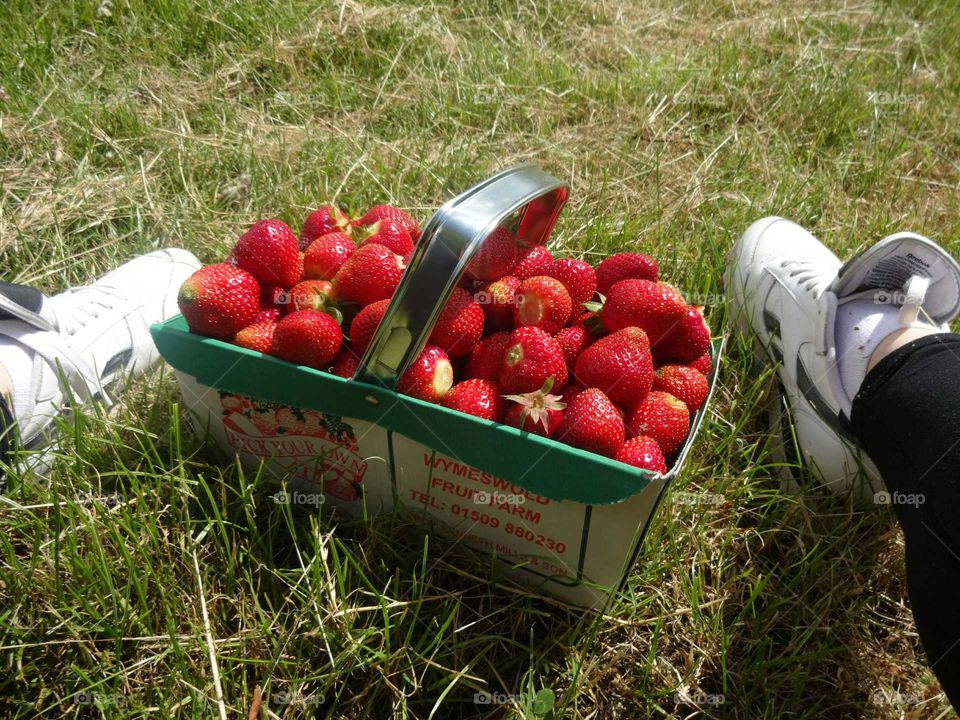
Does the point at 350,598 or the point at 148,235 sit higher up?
the point at 148,235

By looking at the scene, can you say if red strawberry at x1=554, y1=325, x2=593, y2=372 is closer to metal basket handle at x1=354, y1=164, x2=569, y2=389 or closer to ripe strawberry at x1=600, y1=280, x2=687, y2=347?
ripe strawberry at x1=600, y1=280, x2=687, y2=347

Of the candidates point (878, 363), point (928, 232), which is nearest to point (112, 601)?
point (878, 363)

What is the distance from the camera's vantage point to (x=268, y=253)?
1295 millimetres

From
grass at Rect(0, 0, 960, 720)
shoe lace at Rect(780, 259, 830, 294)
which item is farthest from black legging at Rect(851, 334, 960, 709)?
shoe lace at Rect(780, 259, 830, 294)

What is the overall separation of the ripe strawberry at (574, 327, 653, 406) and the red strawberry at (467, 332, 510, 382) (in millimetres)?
144

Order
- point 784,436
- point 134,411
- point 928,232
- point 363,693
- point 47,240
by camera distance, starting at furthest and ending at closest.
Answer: point 928,232
point 47,240
point 784,436
point 134,411
point 363,693

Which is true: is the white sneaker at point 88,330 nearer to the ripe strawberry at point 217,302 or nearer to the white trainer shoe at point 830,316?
the ripe strawberry at point 217,302

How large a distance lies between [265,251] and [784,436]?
3.97 feet

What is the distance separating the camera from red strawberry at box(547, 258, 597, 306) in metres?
1.33

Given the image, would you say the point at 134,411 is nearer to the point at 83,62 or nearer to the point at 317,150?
the point at 317,150

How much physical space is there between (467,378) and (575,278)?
29cm

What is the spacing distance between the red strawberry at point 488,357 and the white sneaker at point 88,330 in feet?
2.61

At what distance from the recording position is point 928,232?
7.27ft
